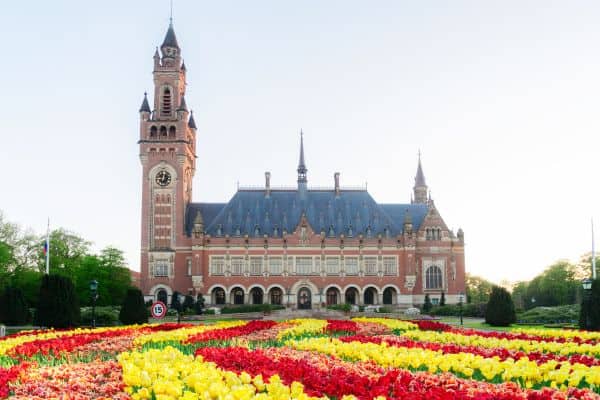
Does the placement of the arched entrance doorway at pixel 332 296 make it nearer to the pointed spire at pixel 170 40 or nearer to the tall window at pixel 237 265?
the tall window at pixel 237 265

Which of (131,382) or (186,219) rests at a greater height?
(186,219)

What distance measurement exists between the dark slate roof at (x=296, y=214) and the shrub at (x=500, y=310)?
3659cm

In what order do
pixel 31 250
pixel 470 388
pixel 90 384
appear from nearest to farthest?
1. pixel 470 388
2. pixel 90 384
3. pixel 31 250


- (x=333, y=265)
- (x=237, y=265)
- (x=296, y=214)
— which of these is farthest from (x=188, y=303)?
(x=333, y=265)

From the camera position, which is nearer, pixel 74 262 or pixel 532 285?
pixel 74 262

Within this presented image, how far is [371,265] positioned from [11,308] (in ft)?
147

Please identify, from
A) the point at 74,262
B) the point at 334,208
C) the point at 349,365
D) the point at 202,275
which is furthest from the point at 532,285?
the point at 349,365

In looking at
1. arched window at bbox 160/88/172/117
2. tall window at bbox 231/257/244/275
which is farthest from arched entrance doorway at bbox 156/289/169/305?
arched window at bbox 160/88/172/117

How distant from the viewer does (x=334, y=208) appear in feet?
273

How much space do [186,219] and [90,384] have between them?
71.0 metres

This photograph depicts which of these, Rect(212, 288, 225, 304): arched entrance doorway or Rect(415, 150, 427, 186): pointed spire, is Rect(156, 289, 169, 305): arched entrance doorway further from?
Rect(415, 150, 427, 186): pointed spire

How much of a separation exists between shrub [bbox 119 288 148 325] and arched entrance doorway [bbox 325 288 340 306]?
4049cm

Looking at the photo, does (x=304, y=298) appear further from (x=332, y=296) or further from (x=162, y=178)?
(x=162, y=178)

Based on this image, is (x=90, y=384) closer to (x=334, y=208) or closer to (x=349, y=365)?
(x=349, y=365)
